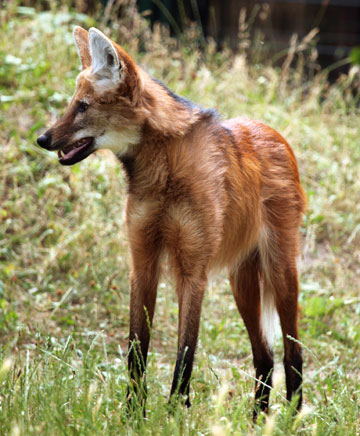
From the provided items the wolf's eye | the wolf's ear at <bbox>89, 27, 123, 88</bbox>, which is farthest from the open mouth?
the wolf's ear at <bbox>89, 27, 123, 88</bbox>

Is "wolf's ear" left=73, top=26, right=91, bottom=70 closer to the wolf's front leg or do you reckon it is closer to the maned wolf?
the maned wolf

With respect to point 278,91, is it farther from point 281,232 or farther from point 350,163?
point 281,232

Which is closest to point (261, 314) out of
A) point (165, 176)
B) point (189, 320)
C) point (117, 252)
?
point (189, 320)

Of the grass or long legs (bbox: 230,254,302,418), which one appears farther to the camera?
long legs (bbox: 230,254,302,418)

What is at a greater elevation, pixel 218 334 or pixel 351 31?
pixel 351 31

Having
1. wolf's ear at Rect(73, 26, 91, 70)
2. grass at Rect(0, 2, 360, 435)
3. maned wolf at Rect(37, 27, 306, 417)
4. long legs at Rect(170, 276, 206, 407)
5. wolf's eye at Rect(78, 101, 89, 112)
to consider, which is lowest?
grass at Rect(0, 2, 360, 435)

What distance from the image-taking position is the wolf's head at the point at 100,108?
2.72 meters

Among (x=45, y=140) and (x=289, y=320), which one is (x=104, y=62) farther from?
(x=289, y=320)

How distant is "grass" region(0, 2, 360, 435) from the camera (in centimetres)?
266

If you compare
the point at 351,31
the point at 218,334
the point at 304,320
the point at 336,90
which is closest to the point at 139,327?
the point at 218,334

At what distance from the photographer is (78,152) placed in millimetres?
2791

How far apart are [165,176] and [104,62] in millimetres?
542

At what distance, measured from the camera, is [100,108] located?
275cm

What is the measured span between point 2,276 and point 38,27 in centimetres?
321
